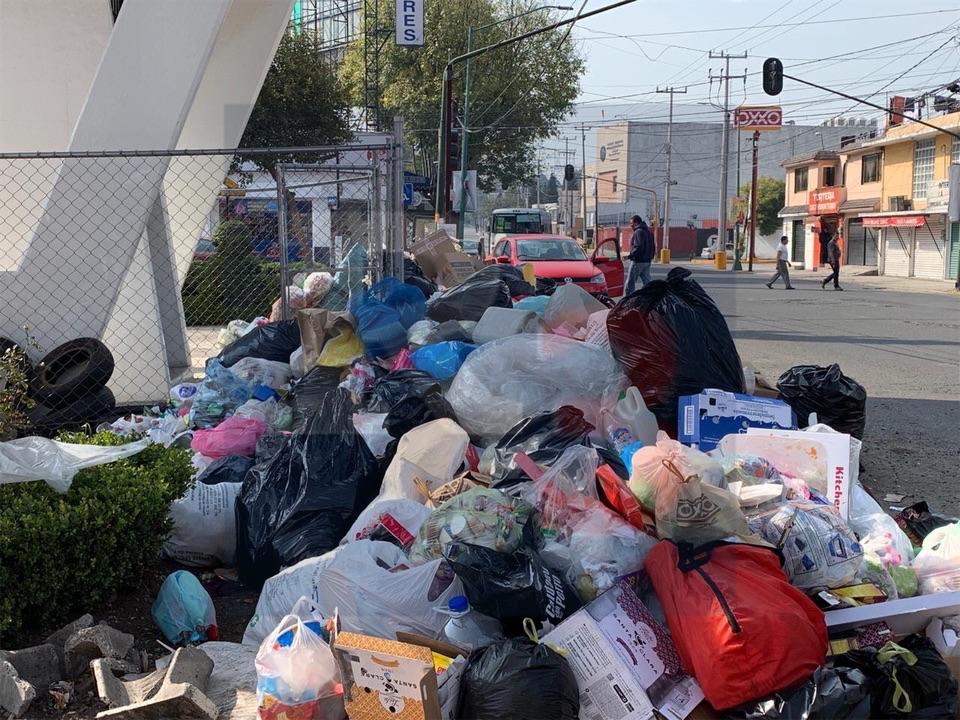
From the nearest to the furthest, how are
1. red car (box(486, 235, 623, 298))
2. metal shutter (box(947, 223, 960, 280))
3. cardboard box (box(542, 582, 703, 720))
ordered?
cardboard box (box(542, 582, 703, 720)), red car (box(486, 235, 623, 298)), metal shutter (box(947, 223, 960, 280))

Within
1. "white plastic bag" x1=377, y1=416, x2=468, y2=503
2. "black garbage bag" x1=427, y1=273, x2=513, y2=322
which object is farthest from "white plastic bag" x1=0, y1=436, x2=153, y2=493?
"black garbage bag" x1=427, y1=273, x2=513, y2=322

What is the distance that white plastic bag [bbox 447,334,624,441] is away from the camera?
15.9ft

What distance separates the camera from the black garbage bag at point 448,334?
19.9 feet

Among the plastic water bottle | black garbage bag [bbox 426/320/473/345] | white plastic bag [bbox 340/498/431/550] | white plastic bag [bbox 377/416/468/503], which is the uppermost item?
black garbage bag [bbox 426/320/473/345]

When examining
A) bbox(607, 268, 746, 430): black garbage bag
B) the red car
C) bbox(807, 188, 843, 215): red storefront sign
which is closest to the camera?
bbox(607, 268, 746, 430): black garbage bag

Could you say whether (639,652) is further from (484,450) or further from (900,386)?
(900,386)

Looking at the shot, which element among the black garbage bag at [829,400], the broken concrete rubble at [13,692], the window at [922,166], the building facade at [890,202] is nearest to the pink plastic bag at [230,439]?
the broken concrete rubble at [13,692]

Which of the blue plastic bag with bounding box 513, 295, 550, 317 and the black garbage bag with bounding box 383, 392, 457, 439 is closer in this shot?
the black garbage bag with bounding box 383, 392, 457, 439

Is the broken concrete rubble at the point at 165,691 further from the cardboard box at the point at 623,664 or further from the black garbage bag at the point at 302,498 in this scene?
the cardboard box at the point at 623,664

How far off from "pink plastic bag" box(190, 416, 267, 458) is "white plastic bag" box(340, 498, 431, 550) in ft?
4.80

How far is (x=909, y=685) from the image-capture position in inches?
113

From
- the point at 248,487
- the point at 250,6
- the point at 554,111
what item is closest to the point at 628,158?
the point at 554,111

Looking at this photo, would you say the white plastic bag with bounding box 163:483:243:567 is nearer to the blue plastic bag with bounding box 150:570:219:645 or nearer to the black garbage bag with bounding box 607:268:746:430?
the blue plastic bag with bounding box 150:570:219:645

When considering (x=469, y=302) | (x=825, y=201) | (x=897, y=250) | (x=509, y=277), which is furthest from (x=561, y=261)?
(x=825, y=201)
